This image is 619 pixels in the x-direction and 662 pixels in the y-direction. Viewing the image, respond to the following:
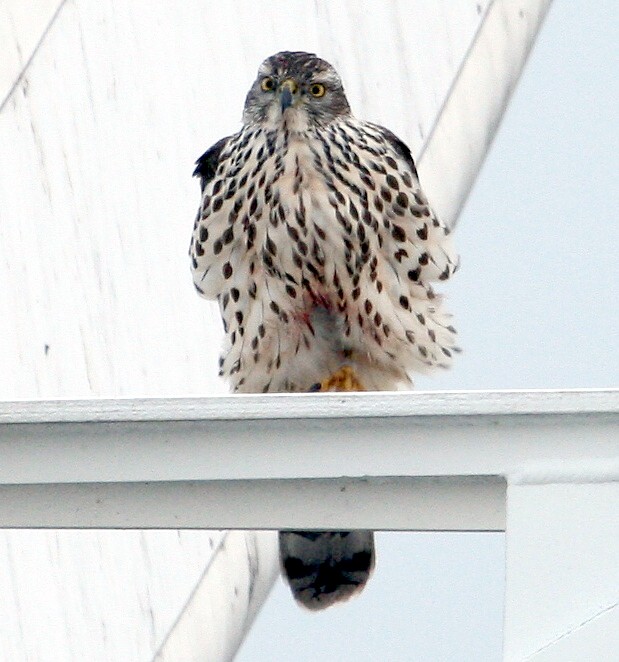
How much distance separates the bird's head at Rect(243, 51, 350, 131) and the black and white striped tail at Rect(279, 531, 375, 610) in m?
0.82

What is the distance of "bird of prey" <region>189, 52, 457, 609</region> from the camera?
3.87m

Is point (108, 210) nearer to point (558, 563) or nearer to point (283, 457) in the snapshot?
point (283, 457)

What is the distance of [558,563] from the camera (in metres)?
2.05

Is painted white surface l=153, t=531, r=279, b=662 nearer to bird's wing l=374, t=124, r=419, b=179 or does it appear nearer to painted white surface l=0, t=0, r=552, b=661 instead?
painted white surface l=0, t=0, r=552, b=661

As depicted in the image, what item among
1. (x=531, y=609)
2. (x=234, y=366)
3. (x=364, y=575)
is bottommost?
(x=531, y=609)

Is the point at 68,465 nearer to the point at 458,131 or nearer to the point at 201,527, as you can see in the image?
the point at 201,527

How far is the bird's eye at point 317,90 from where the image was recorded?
13.0 ft

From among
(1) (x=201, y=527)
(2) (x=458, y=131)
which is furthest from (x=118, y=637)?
(2) (x=458, y=131)

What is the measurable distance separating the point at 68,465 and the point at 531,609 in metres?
0.54

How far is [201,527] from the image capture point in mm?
2246

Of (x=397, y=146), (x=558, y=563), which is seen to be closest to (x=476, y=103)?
(x=397, y=146)

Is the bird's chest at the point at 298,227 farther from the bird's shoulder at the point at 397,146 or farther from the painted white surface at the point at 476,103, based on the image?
the painted white surface at the point at 476,103

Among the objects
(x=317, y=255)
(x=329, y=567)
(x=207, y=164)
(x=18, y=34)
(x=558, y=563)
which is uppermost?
(x=18, y=34)

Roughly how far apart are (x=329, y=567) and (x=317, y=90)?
944 millimetres
